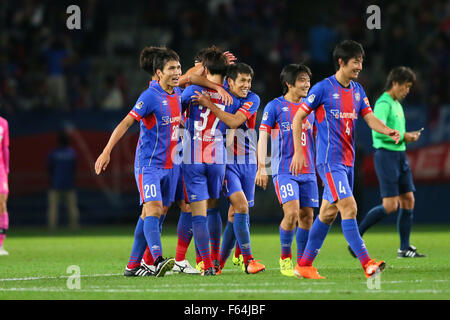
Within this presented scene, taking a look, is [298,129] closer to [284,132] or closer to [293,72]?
[284,132]

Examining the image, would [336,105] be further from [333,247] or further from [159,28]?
[159,28]

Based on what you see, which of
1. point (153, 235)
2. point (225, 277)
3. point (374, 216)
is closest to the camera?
point (153, 235)

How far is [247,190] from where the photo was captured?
950 cm

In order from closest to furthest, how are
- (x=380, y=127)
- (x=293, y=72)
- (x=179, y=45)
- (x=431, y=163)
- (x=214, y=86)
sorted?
1. (x=380, y=127)
2. (x=214, y=86)
3. (x=293, y=72)
4. (x=431, y=163)
5. (x=179, y=45)

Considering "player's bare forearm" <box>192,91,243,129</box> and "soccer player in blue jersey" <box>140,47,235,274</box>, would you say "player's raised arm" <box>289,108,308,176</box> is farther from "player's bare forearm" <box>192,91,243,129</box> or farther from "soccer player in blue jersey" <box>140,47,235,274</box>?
"soccer player in blue jersey" <box>140,47,235,274</box>

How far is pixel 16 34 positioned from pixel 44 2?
1322 mm

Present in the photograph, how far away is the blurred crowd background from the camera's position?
20109 mm

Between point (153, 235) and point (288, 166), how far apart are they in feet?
5.39

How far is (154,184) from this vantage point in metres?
8.76

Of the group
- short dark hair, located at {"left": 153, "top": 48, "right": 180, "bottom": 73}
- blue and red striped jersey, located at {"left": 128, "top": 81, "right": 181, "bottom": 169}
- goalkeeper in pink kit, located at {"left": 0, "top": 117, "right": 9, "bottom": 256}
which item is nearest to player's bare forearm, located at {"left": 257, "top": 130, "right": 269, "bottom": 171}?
blue and red striped jersey, located at {"left": 128, "top": 81, "right": 181, "bottom": 169}

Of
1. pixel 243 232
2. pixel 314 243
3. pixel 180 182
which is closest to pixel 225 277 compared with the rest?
pixel 243 232

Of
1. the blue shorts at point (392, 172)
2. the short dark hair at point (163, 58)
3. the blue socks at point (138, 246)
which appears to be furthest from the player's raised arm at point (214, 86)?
the blue shorts at point (392, 172)

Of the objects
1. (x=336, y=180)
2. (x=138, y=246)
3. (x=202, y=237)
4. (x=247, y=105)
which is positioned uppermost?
(x=247, y=105)
